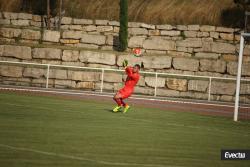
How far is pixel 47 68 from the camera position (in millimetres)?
35469

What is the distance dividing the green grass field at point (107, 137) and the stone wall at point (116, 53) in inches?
427

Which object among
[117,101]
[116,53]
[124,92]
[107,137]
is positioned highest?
[116,53]

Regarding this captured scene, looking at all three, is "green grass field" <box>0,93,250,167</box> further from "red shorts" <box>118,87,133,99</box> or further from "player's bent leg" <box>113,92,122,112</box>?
"red shorts" <box>118,87,133,99</box>

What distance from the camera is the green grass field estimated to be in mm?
13188

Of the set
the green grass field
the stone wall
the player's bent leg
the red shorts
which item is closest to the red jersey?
the red shorts

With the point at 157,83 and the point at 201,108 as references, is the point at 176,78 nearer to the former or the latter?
the point at 157,83

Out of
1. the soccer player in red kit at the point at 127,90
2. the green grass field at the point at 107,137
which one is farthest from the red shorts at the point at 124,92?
the green grass field at the point at 107,137

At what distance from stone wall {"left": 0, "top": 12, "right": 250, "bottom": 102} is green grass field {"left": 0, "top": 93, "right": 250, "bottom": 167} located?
10843mm

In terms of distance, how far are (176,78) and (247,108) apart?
525cm

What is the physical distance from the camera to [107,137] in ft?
53.7

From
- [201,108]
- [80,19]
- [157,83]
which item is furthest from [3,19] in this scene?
[201,108]

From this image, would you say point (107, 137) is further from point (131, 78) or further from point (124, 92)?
point (131, 78)

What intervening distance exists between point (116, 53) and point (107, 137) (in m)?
21.6

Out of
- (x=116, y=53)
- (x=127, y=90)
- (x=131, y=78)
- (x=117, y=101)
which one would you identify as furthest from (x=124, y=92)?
(x=116, y=53)
